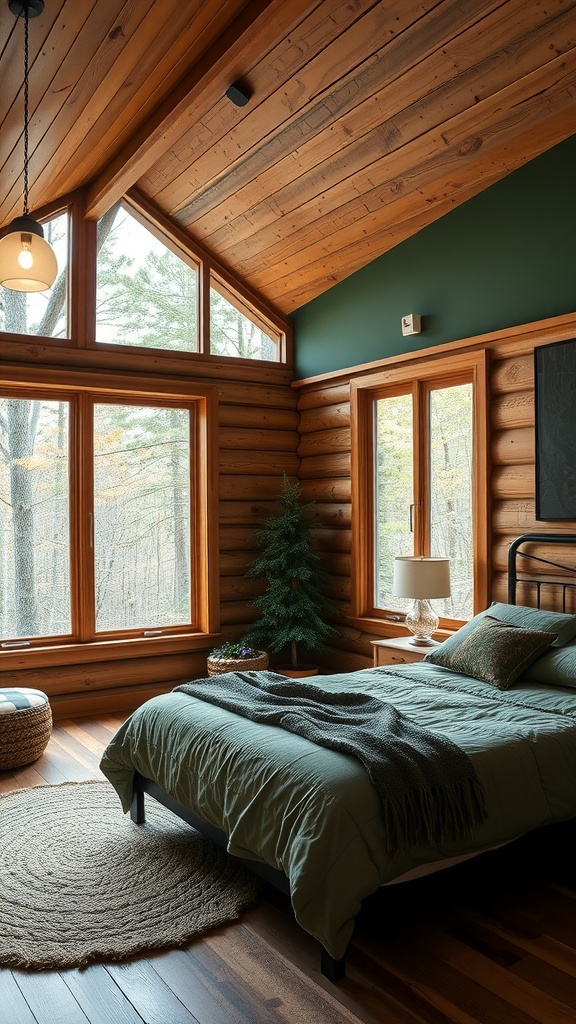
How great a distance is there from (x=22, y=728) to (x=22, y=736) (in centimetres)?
5

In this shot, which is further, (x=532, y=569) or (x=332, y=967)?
(x=532, y=569)

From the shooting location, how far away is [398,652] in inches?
201

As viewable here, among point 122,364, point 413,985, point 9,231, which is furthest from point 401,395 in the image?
point 413,985

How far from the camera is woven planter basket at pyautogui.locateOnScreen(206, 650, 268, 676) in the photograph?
5.77 meters

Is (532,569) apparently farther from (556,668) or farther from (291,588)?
(291,588)

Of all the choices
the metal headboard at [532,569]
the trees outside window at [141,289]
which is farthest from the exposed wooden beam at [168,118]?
the metal headboard at [532,569]

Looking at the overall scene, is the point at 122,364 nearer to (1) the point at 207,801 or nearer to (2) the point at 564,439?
(2) the point at 564,439

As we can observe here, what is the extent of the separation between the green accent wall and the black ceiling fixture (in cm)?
146

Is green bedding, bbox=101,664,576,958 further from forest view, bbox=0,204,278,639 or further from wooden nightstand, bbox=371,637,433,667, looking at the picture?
forest view, bbox=0,204,278,639

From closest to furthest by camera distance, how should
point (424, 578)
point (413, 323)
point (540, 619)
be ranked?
point (540, 619) < point (424, 578) < point (413, 323)

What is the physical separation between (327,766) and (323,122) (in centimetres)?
373

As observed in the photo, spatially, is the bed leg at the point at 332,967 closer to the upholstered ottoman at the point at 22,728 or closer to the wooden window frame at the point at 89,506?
the upholstered ottoman at the point at 22,728

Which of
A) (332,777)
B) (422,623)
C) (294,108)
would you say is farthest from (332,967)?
(294,108)

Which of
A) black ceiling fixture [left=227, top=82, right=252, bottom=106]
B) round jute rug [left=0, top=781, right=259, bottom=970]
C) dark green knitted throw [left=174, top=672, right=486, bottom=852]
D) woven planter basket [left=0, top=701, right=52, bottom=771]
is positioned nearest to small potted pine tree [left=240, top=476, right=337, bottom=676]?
woven planter basket [left=0, top=701, right=52, bottom=771]
